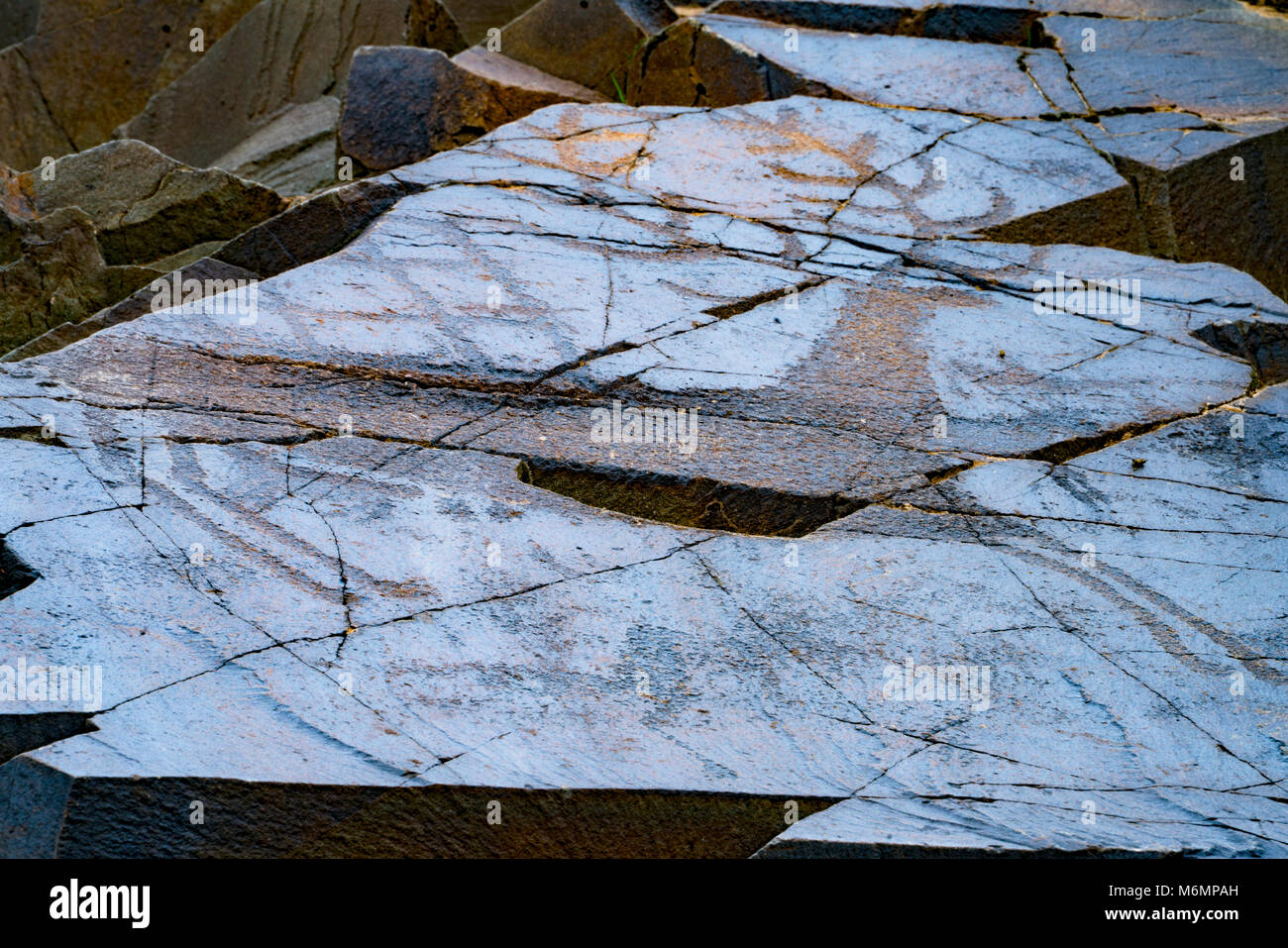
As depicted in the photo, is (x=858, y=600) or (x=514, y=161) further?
(x=514, y=161)

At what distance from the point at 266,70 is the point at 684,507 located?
433 cm

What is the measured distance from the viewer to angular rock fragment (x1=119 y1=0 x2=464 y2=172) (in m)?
5.70

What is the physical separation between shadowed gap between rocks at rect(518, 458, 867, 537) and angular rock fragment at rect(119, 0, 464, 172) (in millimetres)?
3609

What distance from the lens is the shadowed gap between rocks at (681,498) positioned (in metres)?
2.71

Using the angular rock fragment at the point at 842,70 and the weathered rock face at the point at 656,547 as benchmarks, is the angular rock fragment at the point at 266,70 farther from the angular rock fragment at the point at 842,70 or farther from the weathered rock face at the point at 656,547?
the weathered rock face at the point at 656,547

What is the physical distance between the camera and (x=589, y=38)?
521 centimetres

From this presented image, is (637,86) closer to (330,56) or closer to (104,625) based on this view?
(330,56)

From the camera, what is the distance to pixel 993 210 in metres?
4.08

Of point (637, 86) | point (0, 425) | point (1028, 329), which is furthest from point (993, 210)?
point (0, 425)

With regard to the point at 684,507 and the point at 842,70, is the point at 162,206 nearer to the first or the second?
the point at 684,507

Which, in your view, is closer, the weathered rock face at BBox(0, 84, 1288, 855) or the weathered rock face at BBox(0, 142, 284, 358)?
the weathered rock face at BBox(0, 84, 1288, 855)

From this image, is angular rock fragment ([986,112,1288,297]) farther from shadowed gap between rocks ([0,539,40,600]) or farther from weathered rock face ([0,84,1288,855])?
shadowed gap between rocks ([0,539,40,600])

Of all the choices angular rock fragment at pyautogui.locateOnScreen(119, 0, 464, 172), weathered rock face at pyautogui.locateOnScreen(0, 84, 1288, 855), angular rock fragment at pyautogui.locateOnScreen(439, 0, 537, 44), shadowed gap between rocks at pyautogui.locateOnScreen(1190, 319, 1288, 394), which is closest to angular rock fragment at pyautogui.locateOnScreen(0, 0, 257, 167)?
angular rock fragment at pyautogui.locateOnScreen(119, 0, 464, 172)
